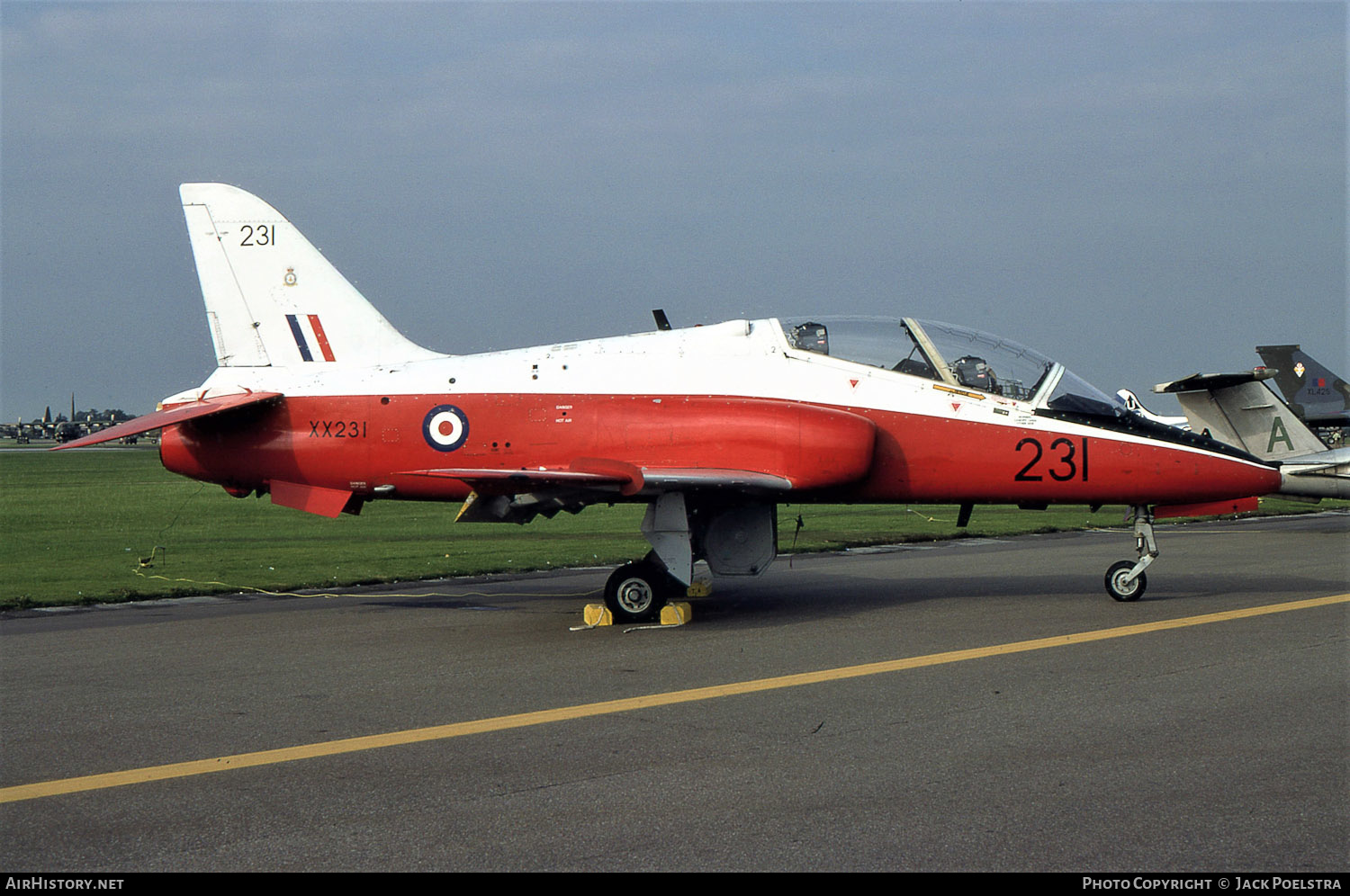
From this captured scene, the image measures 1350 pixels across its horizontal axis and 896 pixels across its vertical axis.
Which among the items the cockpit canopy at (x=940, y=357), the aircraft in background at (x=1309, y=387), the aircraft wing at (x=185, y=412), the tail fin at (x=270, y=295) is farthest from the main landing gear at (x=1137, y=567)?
the aircraft in background at (x=1309, y=387)

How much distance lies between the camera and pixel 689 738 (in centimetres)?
634

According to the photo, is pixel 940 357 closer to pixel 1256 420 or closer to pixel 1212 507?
pixel 1212 507

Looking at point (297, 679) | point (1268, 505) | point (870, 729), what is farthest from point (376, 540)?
point (1268, 505)

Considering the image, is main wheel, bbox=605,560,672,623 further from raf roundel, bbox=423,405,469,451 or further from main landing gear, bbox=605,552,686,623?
raf roundel, bbox=423,405,469,451

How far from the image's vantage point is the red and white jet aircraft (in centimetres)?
1088

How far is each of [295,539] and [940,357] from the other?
12771mm

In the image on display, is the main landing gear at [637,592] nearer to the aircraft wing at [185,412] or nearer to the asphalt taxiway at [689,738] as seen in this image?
the asphalt taxiway at [689,738]

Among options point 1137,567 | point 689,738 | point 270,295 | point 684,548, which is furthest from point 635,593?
point 270,295

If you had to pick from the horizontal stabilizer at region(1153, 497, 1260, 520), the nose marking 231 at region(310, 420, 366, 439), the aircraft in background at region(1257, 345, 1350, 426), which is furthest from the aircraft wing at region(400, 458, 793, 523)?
the aircraft in background at region(1257, 345, 1350, 426)

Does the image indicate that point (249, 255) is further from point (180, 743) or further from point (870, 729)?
point (870, 729)

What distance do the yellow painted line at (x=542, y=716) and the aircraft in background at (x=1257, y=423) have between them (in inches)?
471
